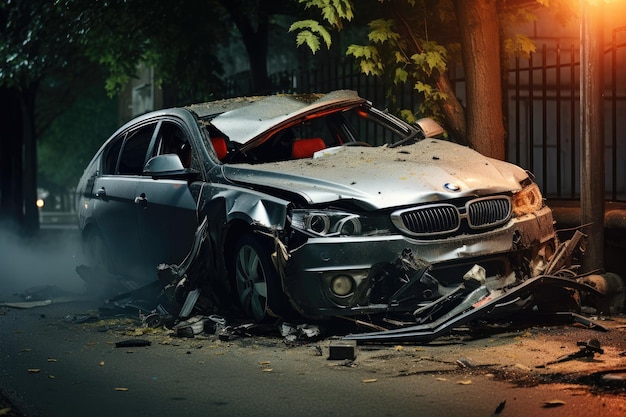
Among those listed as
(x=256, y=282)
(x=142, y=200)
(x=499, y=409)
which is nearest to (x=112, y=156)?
(x=142, y=200)

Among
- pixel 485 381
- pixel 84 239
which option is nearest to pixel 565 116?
pixel 84 239

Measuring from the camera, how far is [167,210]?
8.41 meters

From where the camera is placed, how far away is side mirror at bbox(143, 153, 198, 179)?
801 cm

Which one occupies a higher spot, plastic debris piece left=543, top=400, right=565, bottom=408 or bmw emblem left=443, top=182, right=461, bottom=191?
bmw emblem left=443, top=182, right=461, bottom=191

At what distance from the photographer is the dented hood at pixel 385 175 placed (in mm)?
6836

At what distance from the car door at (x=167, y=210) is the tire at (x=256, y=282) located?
2.19ft

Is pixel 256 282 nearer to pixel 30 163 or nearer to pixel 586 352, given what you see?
pixel 586 352

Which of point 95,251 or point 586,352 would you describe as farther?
point 95,251

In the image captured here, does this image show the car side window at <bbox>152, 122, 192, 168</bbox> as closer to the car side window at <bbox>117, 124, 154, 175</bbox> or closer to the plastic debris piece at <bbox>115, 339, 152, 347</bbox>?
the car side window at <bbox>117, 124, 154, 175</bbox>

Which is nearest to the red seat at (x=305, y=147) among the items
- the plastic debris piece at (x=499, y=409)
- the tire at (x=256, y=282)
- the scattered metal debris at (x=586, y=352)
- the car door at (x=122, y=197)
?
the tire at (x=256, y=282)

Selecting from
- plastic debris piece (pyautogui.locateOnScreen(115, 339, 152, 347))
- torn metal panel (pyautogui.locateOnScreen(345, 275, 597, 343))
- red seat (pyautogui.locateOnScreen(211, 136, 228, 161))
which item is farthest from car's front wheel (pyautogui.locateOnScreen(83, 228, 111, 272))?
torn metal panel (pyautogui.locateOnScreen(345, 275, 597, 343))

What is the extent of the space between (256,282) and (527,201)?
2.06 m

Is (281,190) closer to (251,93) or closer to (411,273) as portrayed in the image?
(411,273)

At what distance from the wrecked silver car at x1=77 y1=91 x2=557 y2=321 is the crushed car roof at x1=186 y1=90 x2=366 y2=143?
1cm
